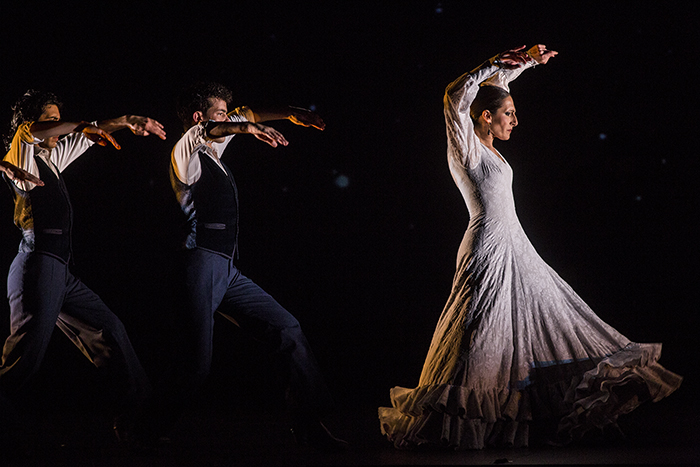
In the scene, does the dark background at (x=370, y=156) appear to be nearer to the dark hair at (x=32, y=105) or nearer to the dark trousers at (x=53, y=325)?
the dark hair at (x=32, y=105)

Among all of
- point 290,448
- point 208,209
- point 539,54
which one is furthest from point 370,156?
point 290,448

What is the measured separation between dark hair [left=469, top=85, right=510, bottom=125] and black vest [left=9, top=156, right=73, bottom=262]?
157 centimetres

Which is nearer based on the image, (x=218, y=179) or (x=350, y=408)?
(x=218, y=179)

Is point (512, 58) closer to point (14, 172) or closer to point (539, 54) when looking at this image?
point (539, 54)

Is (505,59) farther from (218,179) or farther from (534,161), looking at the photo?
(534,161)

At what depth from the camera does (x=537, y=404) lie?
2365 mm

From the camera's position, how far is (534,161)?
4.10 meters

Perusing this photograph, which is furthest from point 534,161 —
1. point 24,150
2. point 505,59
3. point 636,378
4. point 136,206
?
point 24,150

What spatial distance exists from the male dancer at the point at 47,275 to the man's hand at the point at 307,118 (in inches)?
18.8

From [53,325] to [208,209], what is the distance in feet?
2.22

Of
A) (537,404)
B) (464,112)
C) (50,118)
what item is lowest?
(537,404)

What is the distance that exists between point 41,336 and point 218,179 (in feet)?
2.60

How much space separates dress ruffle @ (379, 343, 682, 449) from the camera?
233 cm

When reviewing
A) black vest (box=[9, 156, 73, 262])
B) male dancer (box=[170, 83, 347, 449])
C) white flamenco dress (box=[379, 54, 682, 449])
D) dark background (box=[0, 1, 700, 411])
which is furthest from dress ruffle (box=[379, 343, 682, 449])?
dark background (box=[0, 1, 700, 411])
